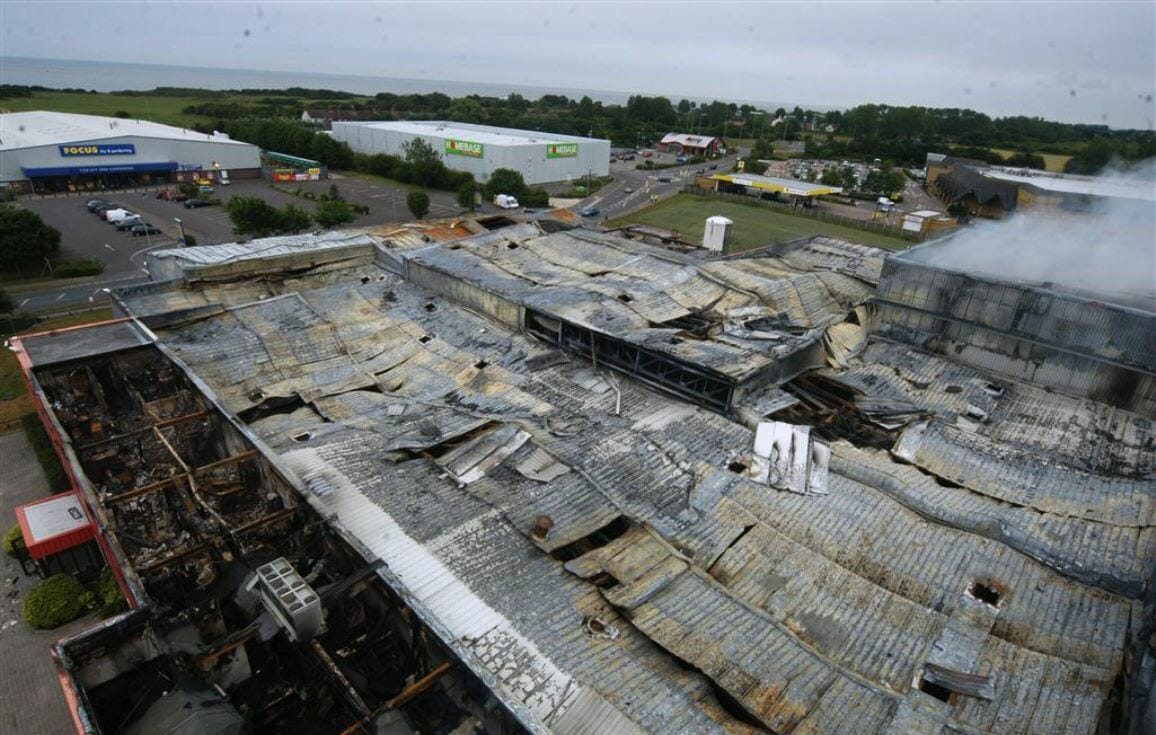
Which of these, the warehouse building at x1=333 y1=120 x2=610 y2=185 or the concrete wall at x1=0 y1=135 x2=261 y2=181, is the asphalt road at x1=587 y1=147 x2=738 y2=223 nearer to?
the warehouse building at x1=333 y1=120 x2=610 y2=185

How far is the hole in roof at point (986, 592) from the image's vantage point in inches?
537

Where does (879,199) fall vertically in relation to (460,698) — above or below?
above

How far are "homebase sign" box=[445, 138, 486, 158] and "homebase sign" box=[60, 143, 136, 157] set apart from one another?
36.7 m

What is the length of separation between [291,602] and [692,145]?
114 m

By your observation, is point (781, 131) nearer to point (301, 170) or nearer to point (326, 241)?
point (301, 170)

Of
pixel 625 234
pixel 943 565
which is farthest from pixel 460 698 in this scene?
pixel 625 234

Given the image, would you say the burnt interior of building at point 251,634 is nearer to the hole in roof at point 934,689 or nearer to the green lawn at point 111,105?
the hole in roof at point 934,689

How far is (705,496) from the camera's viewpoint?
16.4m

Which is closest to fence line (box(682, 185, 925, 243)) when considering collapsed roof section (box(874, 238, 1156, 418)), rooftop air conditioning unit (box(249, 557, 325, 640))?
collapsed roof section (box(874, 238, 1156, 418))

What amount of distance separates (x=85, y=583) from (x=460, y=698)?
1590 cm

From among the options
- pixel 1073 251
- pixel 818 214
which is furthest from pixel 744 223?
pixel 1073 251

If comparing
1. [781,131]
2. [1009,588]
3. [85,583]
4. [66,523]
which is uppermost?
[781,131]

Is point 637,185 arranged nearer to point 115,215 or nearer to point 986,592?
point 115,215

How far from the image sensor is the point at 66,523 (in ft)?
63.4
